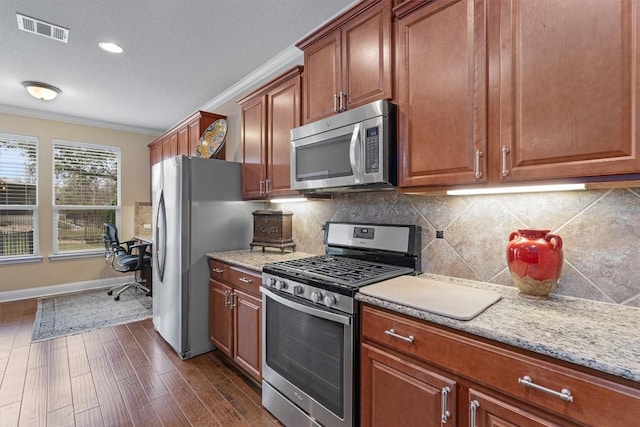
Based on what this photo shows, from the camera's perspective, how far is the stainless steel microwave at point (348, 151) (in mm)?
1573

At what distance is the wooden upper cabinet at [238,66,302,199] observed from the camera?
7.59ft

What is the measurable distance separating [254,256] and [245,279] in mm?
351

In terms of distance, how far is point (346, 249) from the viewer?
2145 mm

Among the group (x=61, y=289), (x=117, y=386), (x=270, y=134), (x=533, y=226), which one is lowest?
(x=117, y=386)

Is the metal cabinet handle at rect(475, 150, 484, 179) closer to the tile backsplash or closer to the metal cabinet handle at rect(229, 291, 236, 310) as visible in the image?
the tile backsplash

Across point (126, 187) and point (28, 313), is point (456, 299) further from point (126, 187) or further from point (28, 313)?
point (126, 187)

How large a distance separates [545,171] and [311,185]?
4.02ft

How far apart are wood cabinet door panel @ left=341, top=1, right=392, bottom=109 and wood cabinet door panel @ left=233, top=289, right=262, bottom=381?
147 cm

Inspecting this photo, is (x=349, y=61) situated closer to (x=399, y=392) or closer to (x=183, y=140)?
(x=399, y=392)

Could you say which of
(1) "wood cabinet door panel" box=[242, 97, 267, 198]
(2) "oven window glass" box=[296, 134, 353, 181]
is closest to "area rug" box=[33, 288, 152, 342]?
(1) "wood cabinet door panel" box=[242, 97, 267, 198]

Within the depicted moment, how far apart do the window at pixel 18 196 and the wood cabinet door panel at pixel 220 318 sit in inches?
143

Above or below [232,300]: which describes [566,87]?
above

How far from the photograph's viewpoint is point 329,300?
1.49m

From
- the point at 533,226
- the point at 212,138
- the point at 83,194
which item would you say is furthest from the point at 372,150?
the point at 83,194
